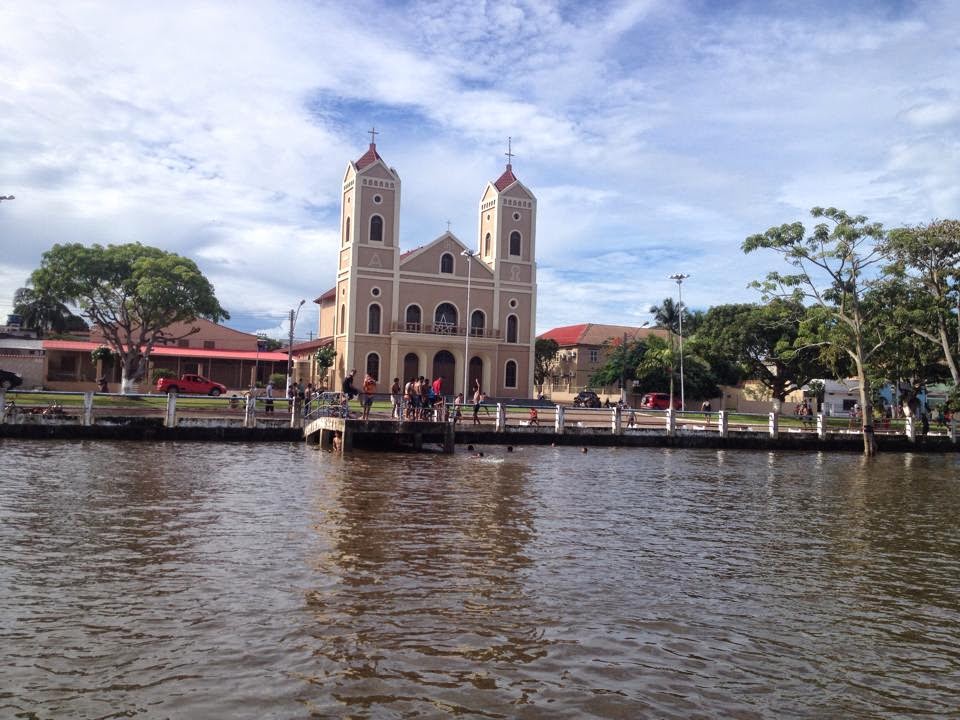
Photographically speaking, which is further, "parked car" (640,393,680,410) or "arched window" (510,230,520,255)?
"arched window" (510,230,520,255)

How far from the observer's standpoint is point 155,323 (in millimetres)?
50250

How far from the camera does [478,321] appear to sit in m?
63.2

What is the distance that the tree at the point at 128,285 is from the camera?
157 feet

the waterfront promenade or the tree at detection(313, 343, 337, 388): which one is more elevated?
the tree at detection(313, 343, 337, 388)

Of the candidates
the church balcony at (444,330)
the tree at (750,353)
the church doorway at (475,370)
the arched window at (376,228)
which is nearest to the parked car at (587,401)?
the church doorway at (475,370)

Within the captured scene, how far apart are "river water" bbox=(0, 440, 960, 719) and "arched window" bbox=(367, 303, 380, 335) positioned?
42.6 metres

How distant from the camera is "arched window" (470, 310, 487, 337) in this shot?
6250 cm

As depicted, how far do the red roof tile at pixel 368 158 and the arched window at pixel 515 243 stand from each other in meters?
11.2

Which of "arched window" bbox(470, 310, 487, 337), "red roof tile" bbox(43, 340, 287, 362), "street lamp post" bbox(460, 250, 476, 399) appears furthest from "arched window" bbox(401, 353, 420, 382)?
"red roof tile" bbox(43, 340, 287, 362)

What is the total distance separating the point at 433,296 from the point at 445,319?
6.39 ft

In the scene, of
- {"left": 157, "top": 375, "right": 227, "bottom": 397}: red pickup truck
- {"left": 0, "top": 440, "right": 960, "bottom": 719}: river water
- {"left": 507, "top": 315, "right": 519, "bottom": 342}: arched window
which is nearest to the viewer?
{"left": 0, "top": 440, "right": 960, "bottom": 719}: river water

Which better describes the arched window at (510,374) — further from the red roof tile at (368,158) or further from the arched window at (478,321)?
the red roof tile at (368,158)

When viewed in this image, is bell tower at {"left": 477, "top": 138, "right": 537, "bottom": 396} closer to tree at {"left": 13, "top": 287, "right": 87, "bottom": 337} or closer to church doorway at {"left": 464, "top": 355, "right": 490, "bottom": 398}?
church doorway at {"left": 464, "top": 355, "right": 490, "bottom": 398}

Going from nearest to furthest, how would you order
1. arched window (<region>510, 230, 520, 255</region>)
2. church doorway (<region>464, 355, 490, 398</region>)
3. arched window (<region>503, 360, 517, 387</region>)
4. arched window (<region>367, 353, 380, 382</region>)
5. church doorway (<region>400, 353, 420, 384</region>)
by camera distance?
arched window (<region>367, 353, 380, 382</region>) < church doorway (<region>400, 353, 420, 384</region>) < church doorway (<region>464, 355, 490, 398</region>) < arched window (<region>503, 360, 517, 387</region>) < arched window (<region>510, 230, 520, 255</region>)
